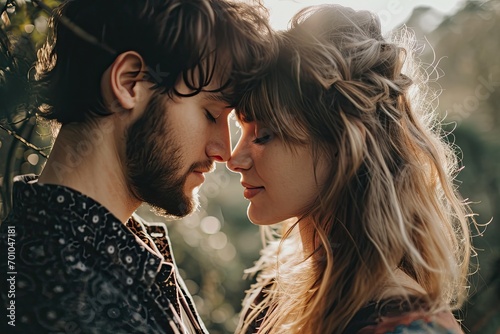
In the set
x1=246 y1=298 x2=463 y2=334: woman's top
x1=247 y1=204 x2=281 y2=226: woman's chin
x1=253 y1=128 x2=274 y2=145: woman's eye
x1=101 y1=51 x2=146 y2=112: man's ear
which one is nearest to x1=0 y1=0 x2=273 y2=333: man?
x1=101 y1=51 x2=146 y2=112: man's ear

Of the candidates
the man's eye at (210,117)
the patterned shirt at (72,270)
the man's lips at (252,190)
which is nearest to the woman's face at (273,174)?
the man's lips at (252,190)

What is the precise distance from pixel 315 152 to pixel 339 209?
0.24 meters

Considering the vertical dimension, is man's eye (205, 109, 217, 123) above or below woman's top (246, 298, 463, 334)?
above

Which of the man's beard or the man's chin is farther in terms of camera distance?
the man's chin

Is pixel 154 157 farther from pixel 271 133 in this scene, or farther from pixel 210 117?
pixel 271 133

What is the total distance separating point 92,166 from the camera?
6.91 feet

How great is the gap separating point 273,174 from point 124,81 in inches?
26.1

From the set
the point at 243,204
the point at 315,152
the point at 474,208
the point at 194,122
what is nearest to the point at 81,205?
the point at 194,122

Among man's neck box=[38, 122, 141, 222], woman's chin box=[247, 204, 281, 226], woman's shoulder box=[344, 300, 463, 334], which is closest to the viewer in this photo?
woman's shoulder box=[344, 300, 463, 334]

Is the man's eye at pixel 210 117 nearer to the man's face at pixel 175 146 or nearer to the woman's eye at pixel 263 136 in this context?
the man's face at pixel 175 146

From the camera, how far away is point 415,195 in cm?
231

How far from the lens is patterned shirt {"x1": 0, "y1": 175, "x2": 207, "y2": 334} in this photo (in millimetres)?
1793

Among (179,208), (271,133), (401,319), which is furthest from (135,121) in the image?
(401,319)

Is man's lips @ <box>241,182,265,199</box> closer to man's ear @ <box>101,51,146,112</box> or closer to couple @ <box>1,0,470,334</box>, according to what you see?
couple @ <box>1,0,470,334</box>
